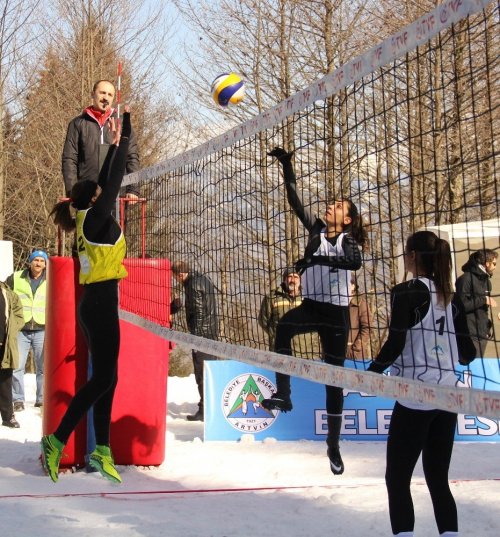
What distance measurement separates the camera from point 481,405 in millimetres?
3387

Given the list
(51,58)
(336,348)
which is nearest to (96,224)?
(336,348)

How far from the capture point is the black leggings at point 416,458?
4312 millimetres

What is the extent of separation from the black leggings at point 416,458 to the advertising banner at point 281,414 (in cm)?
478

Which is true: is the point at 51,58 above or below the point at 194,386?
above

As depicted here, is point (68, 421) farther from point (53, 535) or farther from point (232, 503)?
point (232, 503)

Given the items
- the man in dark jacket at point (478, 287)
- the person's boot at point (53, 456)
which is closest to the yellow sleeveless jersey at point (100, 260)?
the person's boot at point (53, 456)

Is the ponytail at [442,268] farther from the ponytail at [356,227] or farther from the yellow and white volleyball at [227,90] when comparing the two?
the yellow and white volleyball at [227,90]

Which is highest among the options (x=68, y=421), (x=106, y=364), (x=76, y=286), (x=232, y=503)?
(x=76, y=286)

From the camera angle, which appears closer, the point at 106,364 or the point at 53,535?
the point at 53,535

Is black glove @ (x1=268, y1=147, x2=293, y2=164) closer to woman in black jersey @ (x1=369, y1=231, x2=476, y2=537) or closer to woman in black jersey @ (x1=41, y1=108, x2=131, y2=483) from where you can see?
woman in black jersey @ (x1=41, y1=108, x2=131, y2=483)

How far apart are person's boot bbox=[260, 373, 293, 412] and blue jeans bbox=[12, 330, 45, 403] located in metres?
Answer: 5.70

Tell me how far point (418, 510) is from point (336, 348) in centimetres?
125

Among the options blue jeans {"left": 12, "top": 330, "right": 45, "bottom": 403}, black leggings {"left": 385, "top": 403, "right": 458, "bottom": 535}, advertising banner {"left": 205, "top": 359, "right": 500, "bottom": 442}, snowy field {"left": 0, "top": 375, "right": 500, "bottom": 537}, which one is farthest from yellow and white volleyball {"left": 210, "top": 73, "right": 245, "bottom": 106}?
blue jeans {"left": 12, "top": 330, "right": 45, "bottom": 403}

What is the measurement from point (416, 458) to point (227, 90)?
186 inches
